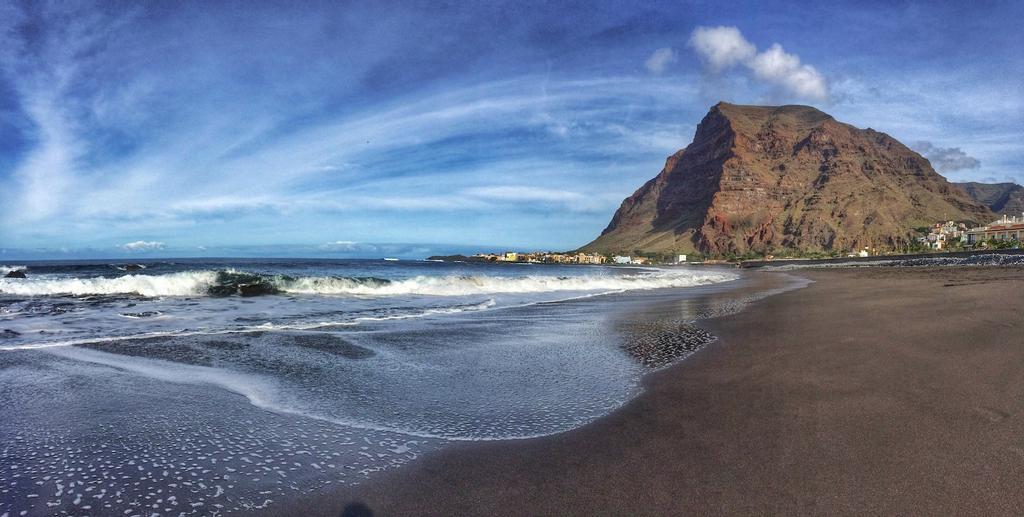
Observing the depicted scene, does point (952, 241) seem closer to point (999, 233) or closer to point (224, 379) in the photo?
point (999, 233)

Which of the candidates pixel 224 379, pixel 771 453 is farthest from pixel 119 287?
pixel 771 453

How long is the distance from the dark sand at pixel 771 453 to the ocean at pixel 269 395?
0.39 m

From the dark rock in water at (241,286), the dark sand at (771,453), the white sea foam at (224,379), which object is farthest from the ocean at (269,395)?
the dark rock in water at (241,286)

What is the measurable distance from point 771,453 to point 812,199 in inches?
7344

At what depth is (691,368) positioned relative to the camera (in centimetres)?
639

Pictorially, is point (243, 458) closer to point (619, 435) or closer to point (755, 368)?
point (619, 435)

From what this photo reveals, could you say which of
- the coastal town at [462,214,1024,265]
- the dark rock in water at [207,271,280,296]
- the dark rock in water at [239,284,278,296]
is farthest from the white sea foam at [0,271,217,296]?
the coastal town at [462,214,1024,265]

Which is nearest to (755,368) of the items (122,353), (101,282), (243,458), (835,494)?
(835,494)

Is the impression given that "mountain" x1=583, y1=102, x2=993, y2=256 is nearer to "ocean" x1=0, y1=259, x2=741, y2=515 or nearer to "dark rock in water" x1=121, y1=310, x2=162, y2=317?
"ocean" x1=0, y1=259, x2=741, y2=515

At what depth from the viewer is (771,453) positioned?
11.3 feet

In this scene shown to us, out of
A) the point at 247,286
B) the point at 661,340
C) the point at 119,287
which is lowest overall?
the point at 661,340

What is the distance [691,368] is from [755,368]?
74cm

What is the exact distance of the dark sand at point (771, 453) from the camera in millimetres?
2809

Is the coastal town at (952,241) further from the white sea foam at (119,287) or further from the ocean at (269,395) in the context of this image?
the white sea foam at (119,287)
